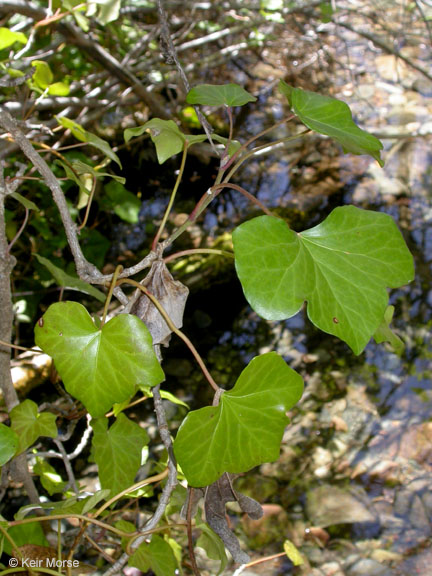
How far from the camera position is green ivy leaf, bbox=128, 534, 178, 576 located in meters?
0.88

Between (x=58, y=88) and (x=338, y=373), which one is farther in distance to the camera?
(x=338, y=373)

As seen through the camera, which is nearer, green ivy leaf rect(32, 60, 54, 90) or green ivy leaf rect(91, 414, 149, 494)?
green ivy leaf rect(91, 414, 149, 494)

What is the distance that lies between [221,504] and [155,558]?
33 cm

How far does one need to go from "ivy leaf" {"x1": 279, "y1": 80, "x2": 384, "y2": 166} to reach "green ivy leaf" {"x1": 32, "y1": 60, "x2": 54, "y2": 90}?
68 centimetres

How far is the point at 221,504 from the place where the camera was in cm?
67

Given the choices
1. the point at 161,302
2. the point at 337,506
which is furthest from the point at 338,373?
the point at 161,302

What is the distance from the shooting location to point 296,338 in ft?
7.30

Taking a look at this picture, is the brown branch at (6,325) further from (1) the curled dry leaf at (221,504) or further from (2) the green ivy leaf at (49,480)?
(1) the curled dry leaf at (221,504)

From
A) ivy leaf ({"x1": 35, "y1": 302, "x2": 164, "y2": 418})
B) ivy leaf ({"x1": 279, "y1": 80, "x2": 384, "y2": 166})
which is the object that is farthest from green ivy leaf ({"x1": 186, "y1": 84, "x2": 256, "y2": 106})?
ivy leaf ({"x1": 35, "y1": 302, "x2": 164, "y2": 418})

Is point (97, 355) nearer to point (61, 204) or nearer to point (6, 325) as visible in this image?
point (61, 204)

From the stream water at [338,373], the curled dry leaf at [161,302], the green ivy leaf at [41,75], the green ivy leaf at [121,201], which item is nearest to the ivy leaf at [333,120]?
the curled dry leaf at [161,302]

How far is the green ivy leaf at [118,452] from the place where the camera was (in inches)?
35.6

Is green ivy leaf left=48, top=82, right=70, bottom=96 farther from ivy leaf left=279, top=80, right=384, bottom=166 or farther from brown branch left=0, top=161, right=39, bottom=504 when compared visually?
ivy leaf left=279, top=80, right=384, bottom=166

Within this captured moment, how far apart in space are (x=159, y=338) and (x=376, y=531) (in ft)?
4.26
